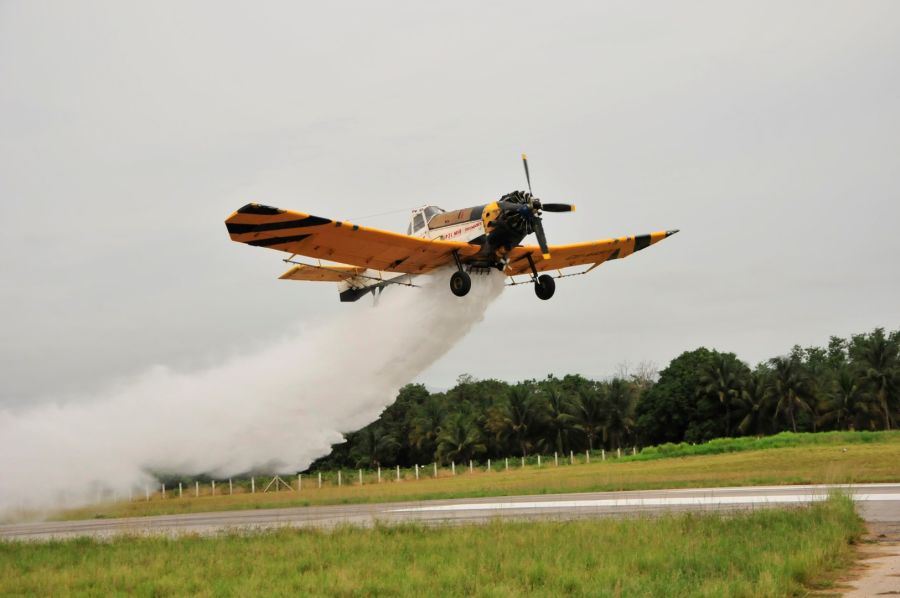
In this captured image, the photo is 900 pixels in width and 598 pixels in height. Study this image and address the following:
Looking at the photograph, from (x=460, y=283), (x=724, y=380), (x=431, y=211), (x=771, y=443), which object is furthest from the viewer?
(x=724, y=380)

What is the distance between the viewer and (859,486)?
25.8 m

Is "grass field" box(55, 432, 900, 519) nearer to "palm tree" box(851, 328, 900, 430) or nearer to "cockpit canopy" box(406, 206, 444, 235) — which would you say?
"cockpit canopy" box(406, 206, 444, 235)

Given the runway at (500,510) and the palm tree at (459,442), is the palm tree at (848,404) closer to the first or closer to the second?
the palm tree at (459,442)

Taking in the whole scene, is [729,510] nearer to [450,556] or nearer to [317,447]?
[450,556]

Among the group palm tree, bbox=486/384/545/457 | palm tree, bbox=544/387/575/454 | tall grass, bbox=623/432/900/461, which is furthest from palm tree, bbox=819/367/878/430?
tall grass, bbox=623/432/900/461

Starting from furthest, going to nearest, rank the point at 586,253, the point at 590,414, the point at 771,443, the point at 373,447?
the point at 373,447, the point at 590,414, the point at 771,443, the point at 586,253

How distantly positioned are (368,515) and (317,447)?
4.43m

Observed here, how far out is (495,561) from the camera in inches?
567

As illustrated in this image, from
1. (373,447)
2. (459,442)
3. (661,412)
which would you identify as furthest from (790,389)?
(373,447)

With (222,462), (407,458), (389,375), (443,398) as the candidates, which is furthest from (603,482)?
(443,398)

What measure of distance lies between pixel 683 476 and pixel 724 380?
41995 mm

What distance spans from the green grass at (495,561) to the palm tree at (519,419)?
5949 centimetres

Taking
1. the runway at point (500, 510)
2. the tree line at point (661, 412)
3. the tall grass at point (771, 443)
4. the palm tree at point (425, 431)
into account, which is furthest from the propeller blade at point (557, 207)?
the palm tree at point (425, 431)

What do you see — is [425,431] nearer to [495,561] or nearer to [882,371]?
[882,371]
